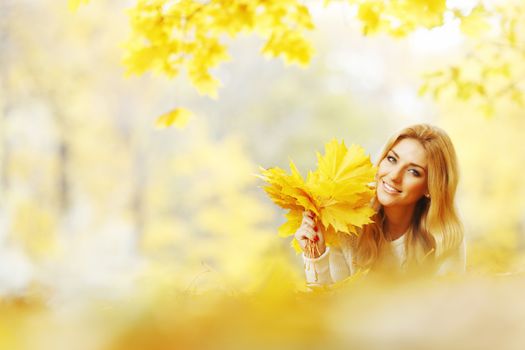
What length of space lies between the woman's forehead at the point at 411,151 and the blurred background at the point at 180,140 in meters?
4.70

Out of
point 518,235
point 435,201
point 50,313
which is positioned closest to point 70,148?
point 518,235

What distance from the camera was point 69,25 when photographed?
7520 mm

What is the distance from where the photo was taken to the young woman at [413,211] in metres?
1.27

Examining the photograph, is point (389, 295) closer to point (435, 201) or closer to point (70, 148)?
point (435, 201)

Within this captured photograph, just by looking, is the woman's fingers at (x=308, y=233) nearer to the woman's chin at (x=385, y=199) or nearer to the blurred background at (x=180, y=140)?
the woman's chin at (x=385, y=199)

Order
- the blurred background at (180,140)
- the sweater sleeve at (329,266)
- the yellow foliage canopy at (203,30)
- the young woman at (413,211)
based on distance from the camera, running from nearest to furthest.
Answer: the sweater sleeve at (329,266), the young woman at (413,211), the yellow foliage canopy at (203,30), the blurred background at (180,140)

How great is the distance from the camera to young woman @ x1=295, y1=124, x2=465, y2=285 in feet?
4.17

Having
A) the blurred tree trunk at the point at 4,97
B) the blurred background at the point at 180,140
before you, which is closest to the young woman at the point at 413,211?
the blurred background at the point at 180,140

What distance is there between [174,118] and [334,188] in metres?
0.77

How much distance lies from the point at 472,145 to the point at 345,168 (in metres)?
7.10

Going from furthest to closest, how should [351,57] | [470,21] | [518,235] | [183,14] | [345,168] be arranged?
[351,57] < [518,235] < [183,14] < [470,21] < [345,168]

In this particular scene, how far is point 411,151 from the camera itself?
1320 mm

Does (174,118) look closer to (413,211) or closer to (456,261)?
(413,211)

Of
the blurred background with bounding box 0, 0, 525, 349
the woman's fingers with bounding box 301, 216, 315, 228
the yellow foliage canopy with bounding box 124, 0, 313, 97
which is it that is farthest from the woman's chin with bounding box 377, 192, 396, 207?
the blurred background with bounding box 0, 0, 525, 349
